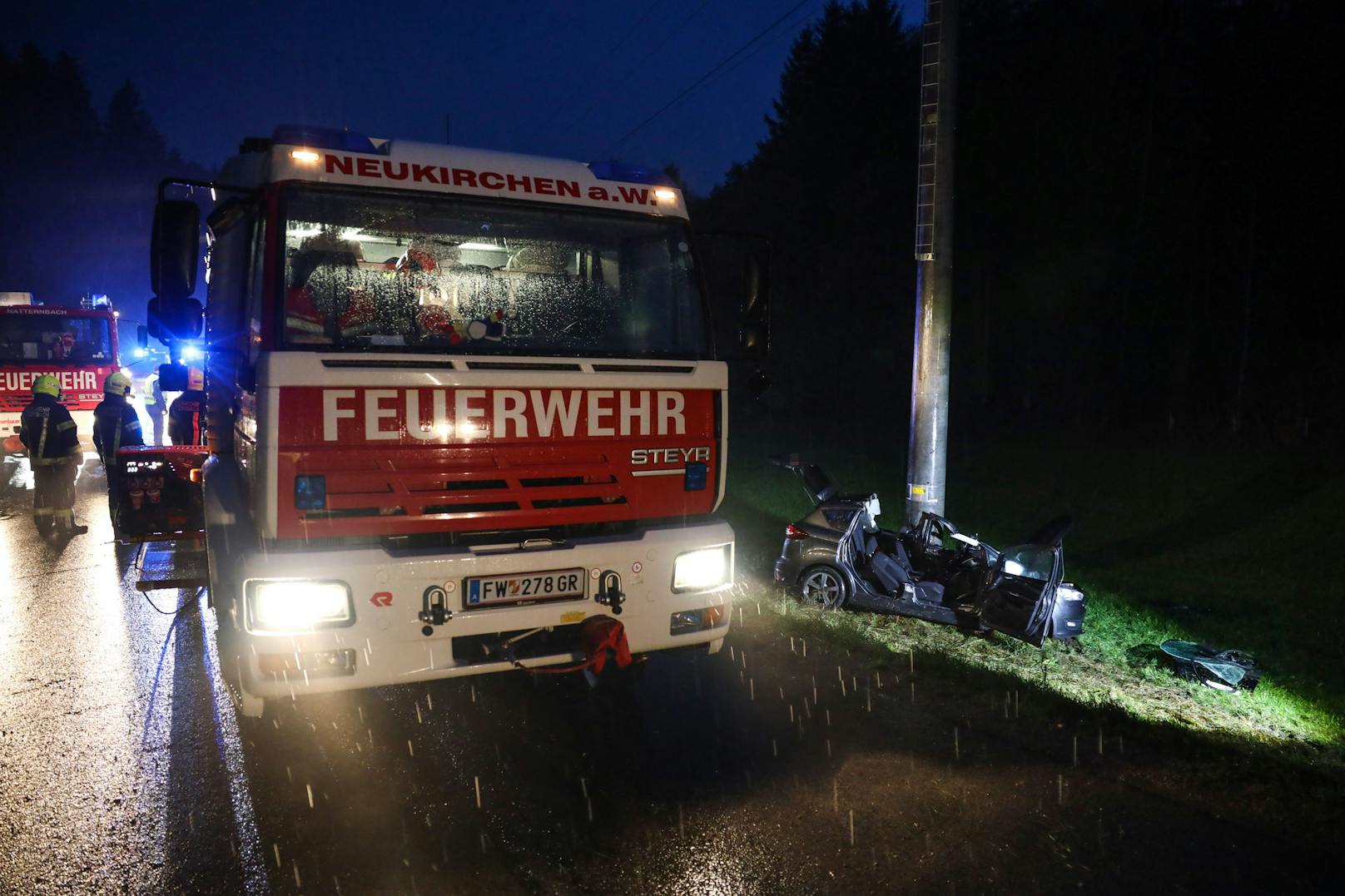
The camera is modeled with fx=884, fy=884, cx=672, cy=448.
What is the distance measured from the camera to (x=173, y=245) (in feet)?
14.3

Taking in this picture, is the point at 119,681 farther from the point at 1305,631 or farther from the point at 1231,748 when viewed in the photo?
the point at 1305,631

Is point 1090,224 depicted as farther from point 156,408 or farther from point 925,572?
point 156,408

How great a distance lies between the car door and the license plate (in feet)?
10.5

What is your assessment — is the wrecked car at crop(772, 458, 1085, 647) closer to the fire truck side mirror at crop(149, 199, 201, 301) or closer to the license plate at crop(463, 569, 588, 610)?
the license plate at crop(463, 569, 588, 610)

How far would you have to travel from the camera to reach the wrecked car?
6.01 meters

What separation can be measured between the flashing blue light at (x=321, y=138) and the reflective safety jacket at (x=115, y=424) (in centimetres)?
679

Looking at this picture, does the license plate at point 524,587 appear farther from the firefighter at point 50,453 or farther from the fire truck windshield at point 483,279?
the firefighter at point 50,453

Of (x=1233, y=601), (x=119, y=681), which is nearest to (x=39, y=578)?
(x=119, y=681)

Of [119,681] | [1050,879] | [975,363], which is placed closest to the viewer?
[1050,879]

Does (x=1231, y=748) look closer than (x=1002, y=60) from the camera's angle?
Yes

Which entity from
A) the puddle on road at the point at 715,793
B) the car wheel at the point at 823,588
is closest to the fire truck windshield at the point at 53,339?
the puddle on road at the point at 715,793

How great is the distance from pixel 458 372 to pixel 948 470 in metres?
13.6

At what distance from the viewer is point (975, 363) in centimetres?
2338

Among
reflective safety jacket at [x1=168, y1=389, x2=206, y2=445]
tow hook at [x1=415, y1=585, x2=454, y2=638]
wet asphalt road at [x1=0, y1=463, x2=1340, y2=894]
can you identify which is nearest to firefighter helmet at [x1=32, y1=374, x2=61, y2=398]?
reflective safety jacket at [x1=168, y1=389, x2=206, y2=445]
